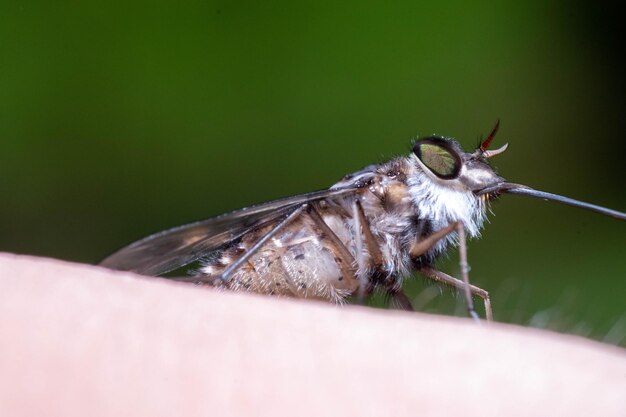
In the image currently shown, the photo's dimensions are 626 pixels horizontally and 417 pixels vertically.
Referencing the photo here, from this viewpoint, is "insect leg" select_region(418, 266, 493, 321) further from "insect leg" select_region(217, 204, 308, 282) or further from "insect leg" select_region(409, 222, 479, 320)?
"insect leg" select_region(217, 204, 308, 282)

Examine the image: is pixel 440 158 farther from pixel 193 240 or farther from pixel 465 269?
pixel 193 240

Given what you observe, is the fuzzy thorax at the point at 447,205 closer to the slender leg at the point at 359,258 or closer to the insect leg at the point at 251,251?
the slender leg at the point at 359,258

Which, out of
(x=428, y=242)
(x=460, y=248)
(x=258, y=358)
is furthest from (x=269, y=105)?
(x=258, y=358)

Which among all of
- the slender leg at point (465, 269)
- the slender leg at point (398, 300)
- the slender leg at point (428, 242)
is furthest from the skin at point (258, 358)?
the slender leg at point (398, 300)

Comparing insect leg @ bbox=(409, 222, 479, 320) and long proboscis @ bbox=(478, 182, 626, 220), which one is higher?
long proboscis @ bbox=(478, 182, 626, 220)

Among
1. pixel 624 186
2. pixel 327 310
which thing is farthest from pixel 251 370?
pixel 624 186

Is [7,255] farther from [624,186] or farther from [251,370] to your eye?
[624,186]

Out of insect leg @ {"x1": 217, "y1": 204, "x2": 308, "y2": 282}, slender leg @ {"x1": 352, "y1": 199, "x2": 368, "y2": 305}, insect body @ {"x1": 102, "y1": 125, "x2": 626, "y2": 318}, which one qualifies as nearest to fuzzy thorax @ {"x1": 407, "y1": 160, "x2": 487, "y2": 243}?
insect body @ {"x1": 102, "y1": 125, "x2": 626, "y2": 318}
